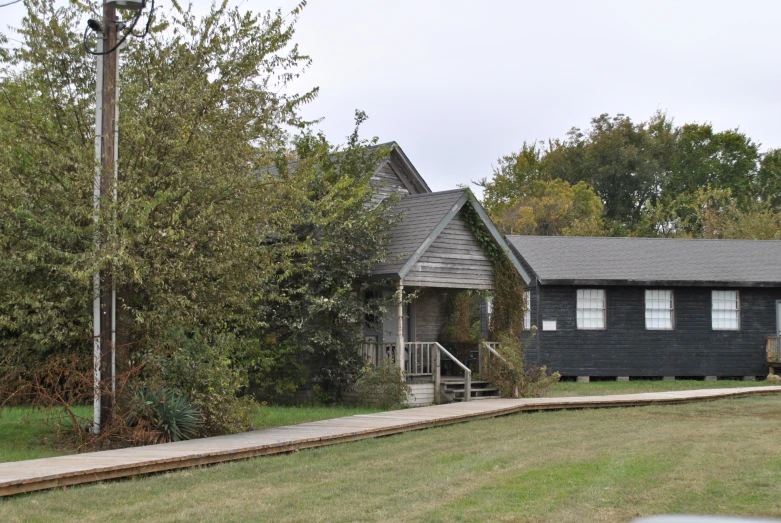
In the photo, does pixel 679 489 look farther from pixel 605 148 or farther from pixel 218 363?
pixel 605 148

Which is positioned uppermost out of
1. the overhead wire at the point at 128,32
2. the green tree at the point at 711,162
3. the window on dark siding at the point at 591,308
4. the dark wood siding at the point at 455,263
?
the green tree at the point at 711,162

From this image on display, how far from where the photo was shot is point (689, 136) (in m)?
60.6

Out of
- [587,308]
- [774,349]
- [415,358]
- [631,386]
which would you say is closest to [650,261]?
[587,308]

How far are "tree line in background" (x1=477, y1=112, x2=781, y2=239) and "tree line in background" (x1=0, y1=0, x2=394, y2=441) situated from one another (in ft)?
131

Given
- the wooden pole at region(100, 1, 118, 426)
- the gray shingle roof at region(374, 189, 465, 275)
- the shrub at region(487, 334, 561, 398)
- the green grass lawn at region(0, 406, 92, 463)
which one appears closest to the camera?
the green grass lawn at region(0, 406, 92, 463)

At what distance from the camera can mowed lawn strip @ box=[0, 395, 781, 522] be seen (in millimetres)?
8680

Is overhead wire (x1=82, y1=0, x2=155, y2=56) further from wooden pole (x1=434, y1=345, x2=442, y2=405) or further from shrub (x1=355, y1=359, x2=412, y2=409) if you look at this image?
wooden pole (x1=434, y1=345, x2=442, y2=405)

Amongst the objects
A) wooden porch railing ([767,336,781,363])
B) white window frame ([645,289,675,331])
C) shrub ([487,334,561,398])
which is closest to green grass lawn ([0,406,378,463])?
shrub ([487,334,561,398])

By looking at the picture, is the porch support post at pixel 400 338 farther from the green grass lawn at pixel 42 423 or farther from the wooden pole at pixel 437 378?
the green grass lawn at pixel 42 423

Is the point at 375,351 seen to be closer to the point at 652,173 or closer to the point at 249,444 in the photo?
the point at 249,444

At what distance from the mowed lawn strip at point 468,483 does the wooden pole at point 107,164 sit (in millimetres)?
2763

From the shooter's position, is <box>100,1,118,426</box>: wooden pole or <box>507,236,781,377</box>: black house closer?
<box>100,1,118,426</box>: wooden pole

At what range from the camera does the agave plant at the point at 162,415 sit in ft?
43.2

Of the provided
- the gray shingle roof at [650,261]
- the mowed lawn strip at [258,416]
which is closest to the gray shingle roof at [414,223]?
the mowed lawn strip at [258,416]
